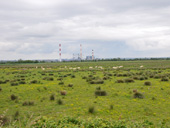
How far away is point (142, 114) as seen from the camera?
12734mm

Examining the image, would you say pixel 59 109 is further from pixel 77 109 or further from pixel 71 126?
pixel 71 126

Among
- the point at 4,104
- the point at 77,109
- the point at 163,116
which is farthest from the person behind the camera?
the point at 4,104

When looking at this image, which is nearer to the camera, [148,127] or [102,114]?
[148,127]

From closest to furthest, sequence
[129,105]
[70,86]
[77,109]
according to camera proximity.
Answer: [77,109] → [129,105] → [70,86]

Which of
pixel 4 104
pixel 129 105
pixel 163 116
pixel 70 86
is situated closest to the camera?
pixel 163 116

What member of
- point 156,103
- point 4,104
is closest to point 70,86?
point 4,104

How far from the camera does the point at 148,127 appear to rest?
9.30 metres

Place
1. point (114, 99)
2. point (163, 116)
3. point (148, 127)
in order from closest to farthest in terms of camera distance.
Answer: point (148, 127)
point (163, 116)
point (114, 99)

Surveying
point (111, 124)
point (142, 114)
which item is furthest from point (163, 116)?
point (111, 124)

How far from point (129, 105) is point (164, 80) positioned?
15.9m

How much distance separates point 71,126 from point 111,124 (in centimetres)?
197

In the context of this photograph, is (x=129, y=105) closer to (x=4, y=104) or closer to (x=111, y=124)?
(x=111, y=124)

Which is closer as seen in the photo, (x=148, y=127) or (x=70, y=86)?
(x=148, y=127)

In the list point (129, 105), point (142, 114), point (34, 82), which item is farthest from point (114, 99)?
point (34, 82)
